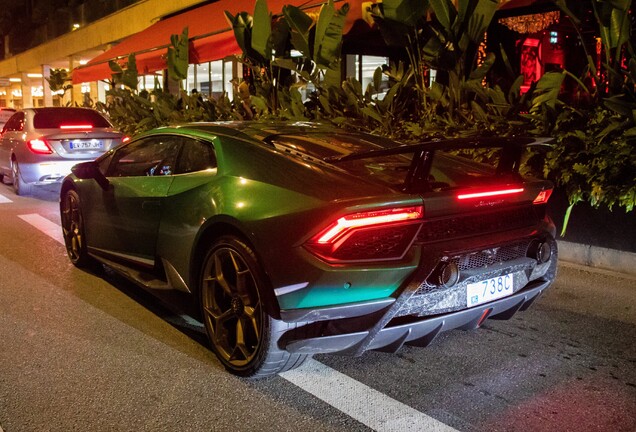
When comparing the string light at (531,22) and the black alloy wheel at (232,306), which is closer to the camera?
the black alloy wheel at (232,306)

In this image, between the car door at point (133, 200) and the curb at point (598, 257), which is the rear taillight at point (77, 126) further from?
the curb at point (598, 257)

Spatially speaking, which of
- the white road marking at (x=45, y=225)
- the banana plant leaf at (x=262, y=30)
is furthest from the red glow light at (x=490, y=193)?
the banana plant leaf at (x=262, y=30)

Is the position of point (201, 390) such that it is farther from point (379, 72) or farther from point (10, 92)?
point (10, 92)

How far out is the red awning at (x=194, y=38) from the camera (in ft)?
37.4

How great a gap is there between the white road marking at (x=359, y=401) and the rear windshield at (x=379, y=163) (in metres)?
1.11

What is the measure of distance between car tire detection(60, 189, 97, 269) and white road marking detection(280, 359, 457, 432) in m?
2.97

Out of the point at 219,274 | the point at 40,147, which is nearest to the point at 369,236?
the point at 219,274

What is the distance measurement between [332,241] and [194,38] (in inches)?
432

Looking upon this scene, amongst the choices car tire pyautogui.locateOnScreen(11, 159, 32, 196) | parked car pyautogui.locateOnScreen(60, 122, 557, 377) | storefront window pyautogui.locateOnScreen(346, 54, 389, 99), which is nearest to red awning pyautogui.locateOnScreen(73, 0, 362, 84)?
storefront window pyautogui.locateOnScreen(346, 54, 389, 99)

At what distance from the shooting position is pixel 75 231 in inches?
237

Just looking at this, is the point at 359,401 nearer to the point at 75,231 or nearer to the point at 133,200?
the point at 133,200

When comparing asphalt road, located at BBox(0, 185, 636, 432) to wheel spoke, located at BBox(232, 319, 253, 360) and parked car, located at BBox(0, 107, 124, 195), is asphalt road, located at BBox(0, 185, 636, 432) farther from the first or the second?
parked car, located at BBox(0, 107, 124, 195)

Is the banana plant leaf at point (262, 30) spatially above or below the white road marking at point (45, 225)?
above

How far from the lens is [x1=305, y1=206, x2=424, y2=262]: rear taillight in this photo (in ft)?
10.1
